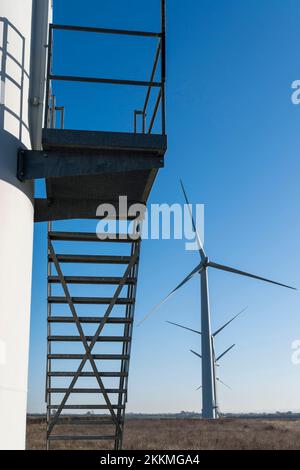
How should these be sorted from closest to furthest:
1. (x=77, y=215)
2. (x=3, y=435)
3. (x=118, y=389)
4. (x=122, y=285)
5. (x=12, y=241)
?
(x=3, y=435), (x=12, y=241), (x=77, y=215), (x=122, y=285), (x=118, y=389)

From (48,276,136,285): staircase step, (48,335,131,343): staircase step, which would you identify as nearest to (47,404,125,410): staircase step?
(48,335,131,343): staircase step

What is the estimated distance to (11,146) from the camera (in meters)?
6.76

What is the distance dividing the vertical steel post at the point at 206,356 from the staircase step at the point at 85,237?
2824cm

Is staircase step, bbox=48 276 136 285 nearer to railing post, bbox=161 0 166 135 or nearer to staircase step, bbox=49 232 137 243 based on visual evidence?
staircase step, bbox=49 232 137 243

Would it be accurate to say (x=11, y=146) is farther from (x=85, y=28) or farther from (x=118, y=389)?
(x=118, y=389)

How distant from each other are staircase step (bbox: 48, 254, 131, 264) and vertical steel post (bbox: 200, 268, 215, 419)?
27.9m

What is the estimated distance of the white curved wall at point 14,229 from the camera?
6.16m

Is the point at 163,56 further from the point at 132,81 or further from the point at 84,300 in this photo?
the point at 84,300

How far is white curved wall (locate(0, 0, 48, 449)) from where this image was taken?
20.2ft

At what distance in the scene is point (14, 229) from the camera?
6516mm

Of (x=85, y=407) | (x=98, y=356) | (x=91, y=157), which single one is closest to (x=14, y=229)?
(x=91, y=157)

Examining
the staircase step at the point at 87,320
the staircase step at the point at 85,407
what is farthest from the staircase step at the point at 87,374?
the staircase step at the point at 87,320

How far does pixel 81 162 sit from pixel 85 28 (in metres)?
1.74

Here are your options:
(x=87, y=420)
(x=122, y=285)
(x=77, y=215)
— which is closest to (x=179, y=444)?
(x=87, y=420)
